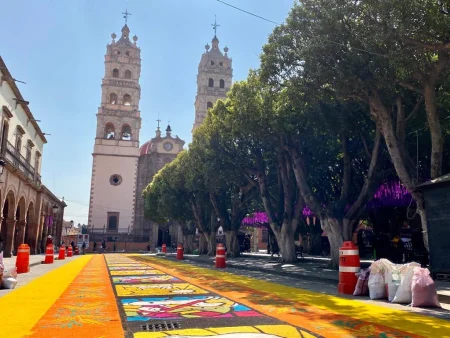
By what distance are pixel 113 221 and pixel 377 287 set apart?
50.5 metres

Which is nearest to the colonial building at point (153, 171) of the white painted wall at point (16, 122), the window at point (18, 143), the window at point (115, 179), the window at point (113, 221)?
the window at point (113, 221)

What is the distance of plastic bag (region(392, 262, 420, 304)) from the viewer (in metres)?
7.32

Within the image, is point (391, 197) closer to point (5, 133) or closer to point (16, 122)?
point (5, 133)

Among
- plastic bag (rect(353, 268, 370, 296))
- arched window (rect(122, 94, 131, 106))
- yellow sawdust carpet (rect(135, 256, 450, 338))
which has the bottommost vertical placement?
yellow sawdust carpet (rect(135, 256, 450, 338))

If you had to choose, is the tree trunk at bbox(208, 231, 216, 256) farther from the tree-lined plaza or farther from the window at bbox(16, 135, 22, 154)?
the window at bbox(16, 135, 22, 154)

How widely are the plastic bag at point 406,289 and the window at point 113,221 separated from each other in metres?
50.8

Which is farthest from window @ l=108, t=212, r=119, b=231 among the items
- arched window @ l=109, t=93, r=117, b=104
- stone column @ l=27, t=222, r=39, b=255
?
stone column @ l=27, t=222, r=39, b=255

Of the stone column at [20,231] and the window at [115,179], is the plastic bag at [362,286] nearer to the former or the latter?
the stone column at [20,231]

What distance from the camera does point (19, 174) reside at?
24.3 meters

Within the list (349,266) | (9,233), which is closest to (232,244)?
(9,233)

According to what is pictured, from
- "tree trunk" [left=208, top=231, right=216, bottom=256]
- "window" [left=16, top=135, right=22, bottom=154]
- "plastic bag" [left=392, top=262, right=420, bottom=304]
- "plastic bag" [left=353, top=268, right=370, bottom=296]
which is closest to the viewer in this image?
"plastic bag" [left=392, top=262, right=420, bottom=304]

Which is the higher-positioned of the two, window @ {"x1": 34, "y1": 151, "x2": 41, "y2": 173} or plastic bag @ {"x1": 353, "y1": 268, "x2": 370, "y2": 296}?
window @ {"x1": 34, "y1": 151, "x2": 41, "y2": 173}

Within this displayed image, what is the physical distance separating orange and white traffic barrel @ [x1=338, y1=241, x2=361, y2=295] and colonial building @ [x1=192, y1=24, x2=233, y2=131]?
54262mm

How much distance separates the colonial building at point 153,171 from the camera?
55.9m
